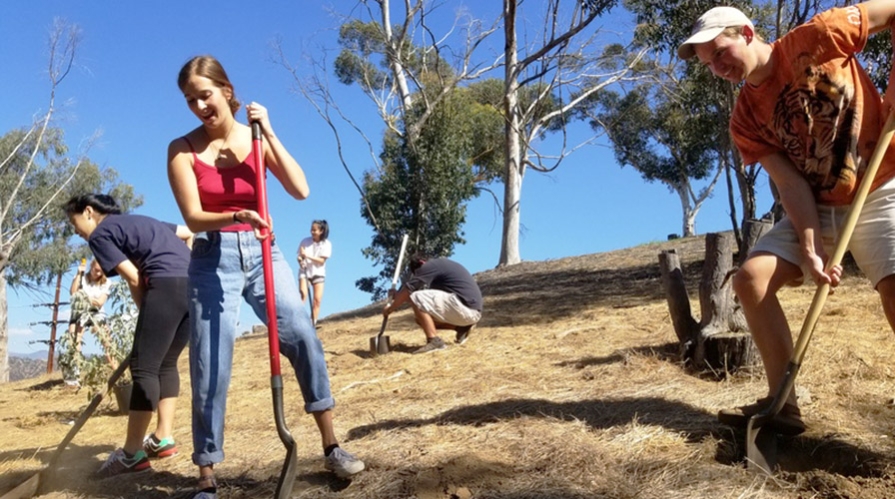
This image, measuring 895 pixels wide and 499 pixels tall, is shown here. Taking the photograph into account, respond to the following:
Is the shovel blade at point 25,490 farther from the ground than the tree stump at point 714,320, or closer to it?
closer to it

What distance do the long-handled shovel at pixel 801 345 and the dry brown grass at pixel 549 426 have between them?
103mm

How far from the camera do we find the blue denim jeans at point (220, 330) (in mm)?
3080

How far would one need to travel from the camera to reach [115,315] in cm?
595

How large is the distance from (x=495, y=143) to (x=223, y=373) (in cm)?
2518

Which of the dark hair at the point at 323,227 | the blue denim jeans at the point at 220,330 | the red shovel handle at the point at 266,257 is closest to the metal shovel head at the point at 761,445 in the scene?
the blue denim jeans at the point at 220,330

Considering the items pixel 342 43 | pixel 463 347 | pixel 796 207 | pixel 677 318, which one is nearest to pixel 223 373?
pixel 796 207

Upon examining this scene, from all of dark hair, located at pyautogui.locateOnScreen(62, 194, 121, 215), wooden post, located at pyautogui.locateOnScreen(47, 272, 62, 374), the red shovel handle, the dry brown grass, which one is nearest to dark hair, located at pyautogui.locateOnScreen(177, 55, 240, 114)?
the red shovel handle

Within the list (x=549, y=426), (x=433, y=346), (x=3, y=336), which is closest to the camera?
(x=549, y=426)

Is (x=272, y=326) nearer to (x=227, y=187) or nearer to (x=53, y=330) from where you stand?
(x=227, y=187)

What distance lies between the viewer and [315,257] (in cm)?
1044

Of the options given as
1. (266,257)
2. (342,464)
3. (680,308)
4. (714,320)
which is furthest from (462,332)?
(266,257)

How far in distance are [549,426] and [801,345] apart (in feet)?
4.15

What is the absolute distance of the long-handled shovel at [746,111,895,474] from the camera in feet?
9.42

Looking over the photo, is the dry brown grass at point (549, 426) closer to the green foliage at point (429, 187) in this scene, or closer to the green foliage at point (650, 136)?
the green foliage at point (429, 187)
